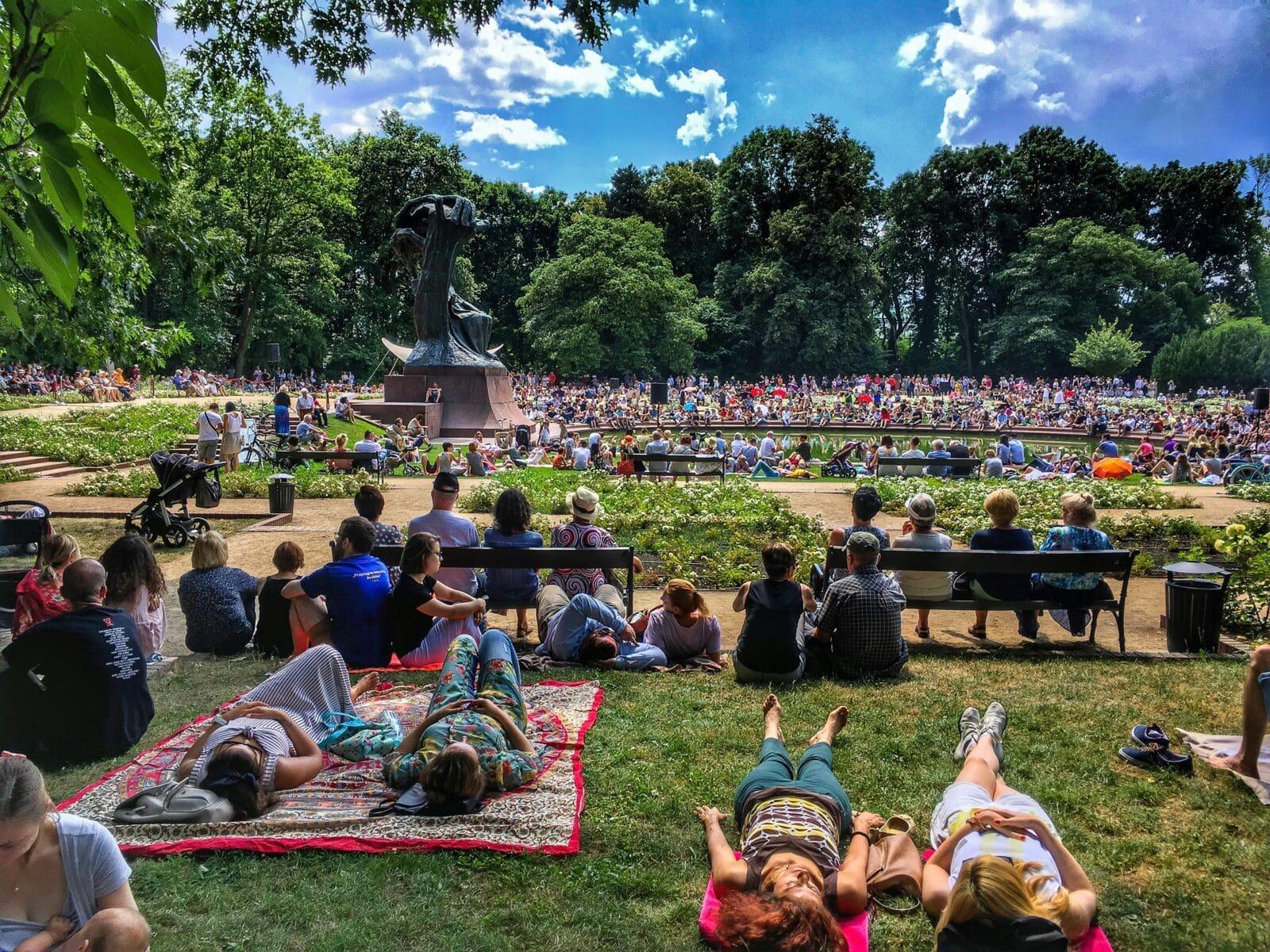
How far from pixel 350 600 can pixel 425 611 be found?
0.48 m

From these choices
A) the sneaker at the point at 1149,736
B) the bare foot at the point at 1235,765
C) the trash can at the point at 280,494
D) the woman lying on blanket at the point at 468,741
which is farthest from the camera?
the trash can at the point at 280,494

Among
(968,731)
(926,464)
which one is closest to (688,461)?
(926,464)

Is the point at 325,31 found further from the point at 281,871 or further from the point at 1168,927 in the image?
the point at 1168,927

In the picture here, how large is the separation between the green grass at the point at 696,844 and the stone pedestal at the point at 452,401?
826 inches

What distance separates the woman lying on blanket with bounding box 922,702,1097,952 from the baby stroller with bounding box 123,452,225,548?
880cm

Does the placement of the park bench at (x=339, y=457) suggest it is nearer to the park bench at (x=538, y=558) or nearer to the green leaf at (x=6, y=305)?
the park bench at (x=538, y=558)

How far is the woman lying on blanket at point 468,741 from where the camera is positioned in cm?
389

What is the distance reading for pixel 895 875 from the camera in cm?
341

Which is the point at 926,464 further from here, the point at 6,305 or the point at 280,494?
the point at 6,305

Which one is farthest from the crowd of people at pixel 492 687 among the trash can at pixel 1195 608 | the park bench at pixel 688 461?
the park bench at pixel 688 461

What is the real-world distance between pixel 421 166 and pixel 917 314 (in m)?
35.8

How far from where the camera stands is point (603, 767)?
446 centimetres

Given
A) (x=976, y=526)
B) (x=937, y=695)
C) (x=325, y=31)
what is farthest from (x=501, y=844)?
(x=976, y=526)

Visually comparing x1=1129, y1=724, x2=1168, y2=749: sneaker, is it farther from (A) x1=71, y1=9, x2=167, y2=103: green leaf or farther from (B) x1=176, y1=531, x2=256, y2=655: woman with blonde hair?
(B) x1=176, y1=531, x2=256, y2=655: woman with blonde hair
